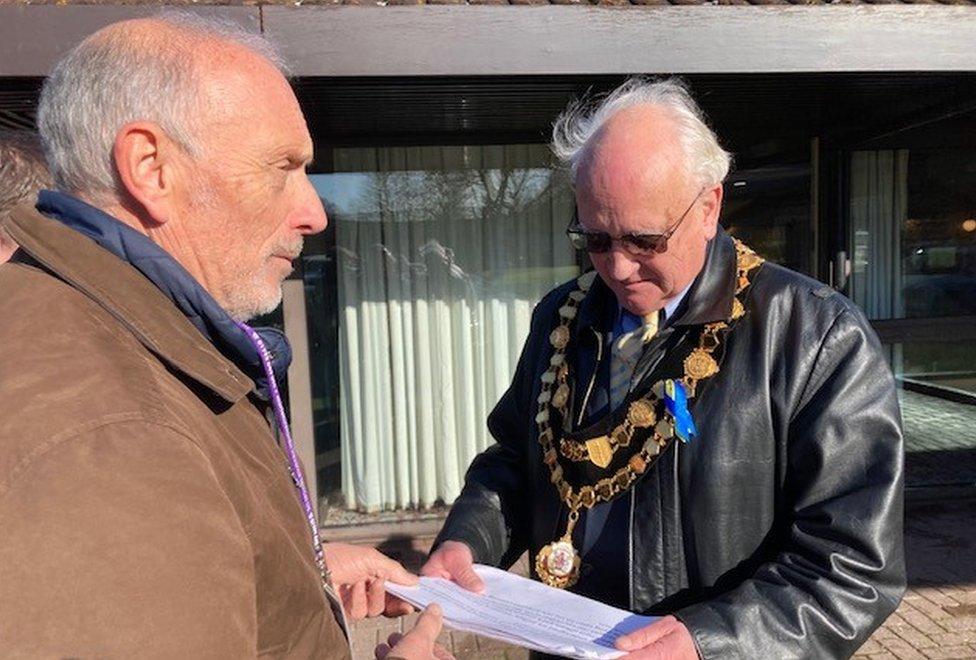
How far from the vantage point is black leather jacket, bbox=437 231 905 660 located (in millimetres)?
1401

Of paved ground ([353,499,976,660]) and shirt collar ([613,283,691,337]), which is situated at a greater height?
shirt collar ([613,283,691,337])

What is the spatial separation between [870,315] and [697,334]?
506 centimetres

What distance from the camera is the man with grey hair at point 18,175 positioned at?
→ 1710 mm

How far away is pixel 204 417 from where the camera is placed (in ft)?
3.18

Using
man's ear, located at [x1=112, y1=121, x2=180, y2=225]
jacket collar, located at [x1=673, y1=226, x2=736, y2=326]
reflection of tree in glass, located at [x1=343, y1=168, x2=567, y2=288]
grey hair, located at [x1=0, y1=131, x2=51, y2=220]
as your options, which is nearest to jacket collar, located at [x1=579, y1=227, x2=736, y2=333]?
jacket collar, located at [x1=673, y1=226, x2=736, y2=326]

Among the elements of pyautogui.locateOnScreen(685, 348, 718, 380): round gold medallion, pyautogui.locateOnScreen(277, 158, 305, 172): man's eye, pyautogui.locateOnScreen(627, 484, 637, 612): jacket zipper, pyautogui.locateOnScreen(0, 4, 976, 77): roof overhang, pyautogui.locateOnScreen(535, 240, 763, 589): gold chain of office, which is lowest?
pyautogui.locateOnScreen(627, 484, 637, 612): jacket zipper

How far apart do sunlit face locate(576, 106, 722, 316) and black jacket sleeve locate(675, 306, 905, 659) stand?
38 centimetres

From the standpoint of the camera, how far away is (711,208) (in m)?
1.74

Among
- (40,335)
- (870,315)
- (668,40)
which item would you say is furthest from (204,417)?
(870,315)

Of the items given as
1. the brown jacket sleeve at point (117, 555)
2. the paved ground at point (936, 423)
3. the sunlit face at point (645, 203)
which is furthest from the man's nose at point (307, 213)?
the paved ground at point (936, 423)

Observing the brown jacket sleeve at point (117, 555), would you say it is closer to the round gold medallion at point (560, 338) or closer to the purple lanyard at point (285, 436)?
the purple lanyard at point (285, 436)

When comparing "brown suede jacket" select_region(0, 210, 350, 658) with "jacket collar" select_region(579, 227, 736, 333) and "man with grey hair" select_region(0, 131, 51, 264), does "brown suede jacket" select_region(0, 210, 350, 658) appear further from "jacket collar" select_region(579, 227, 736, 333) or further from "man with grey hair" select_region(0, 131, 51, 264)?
"jacket collar" select_region(579, 227, 736, 333)

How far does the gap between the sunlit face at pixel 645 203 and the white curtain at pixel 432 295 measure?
11.6 ft

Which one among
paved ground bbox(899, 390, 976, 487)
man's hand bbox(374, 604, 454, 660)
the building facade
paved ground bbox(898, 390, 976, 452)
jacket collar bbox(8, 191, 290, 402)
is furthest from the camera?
paved ground bbox(898, 390, 976, 452)
